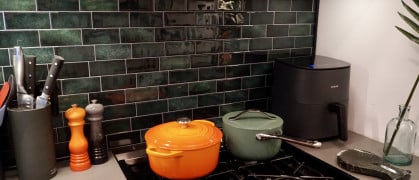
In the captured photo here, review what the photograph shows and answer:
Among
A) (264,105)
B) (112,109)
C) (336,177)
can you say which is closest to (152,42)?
(112,109)

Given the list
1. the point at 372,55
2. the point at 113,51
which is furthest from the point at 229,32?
the point at 372,55

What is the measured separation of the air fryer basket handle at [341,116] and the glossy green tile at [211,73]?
1.49ft

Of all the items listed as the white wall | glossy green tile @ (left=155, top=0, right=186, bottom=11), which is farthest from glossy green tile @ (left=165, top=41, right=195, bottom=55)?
the white wall

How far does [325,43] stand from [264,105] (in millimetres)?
410

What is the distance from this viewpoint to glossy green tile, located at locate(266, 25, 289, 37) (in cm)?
146

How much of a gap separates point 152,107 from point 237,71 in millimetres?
403

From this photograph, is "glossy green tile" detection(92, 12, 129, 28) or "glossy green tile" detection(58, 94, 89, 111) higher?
"glossy green tile" detection(92, 12, 129, 28)

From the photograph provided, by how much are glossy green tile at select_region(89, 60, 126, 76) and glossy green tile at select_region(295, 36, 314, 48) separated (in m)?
0.82

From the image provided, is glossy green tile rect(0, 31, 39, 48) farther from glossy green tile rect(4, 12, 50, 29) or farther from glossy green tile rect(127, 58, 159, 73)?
glossy green tile rect(127, 58, 159, 73)

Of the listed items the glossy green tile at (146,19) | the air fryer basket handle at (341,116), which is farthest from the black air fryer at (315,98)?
the glossy green tile at (146,19)

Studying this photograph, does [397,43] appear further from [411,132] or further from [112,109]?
[112,109]

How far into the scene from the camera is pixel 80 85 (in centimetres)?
115

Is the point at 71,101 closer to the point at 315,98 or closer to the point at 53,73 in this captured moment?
the point at 53,73

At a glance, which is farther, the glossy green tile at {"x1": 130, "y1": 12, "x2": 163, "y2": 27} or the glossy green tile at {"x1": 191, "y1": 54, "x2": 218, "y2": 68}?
the glossy green tile at {"x1": 191, "y1": 54, "x2": 218, "y2": 68}
